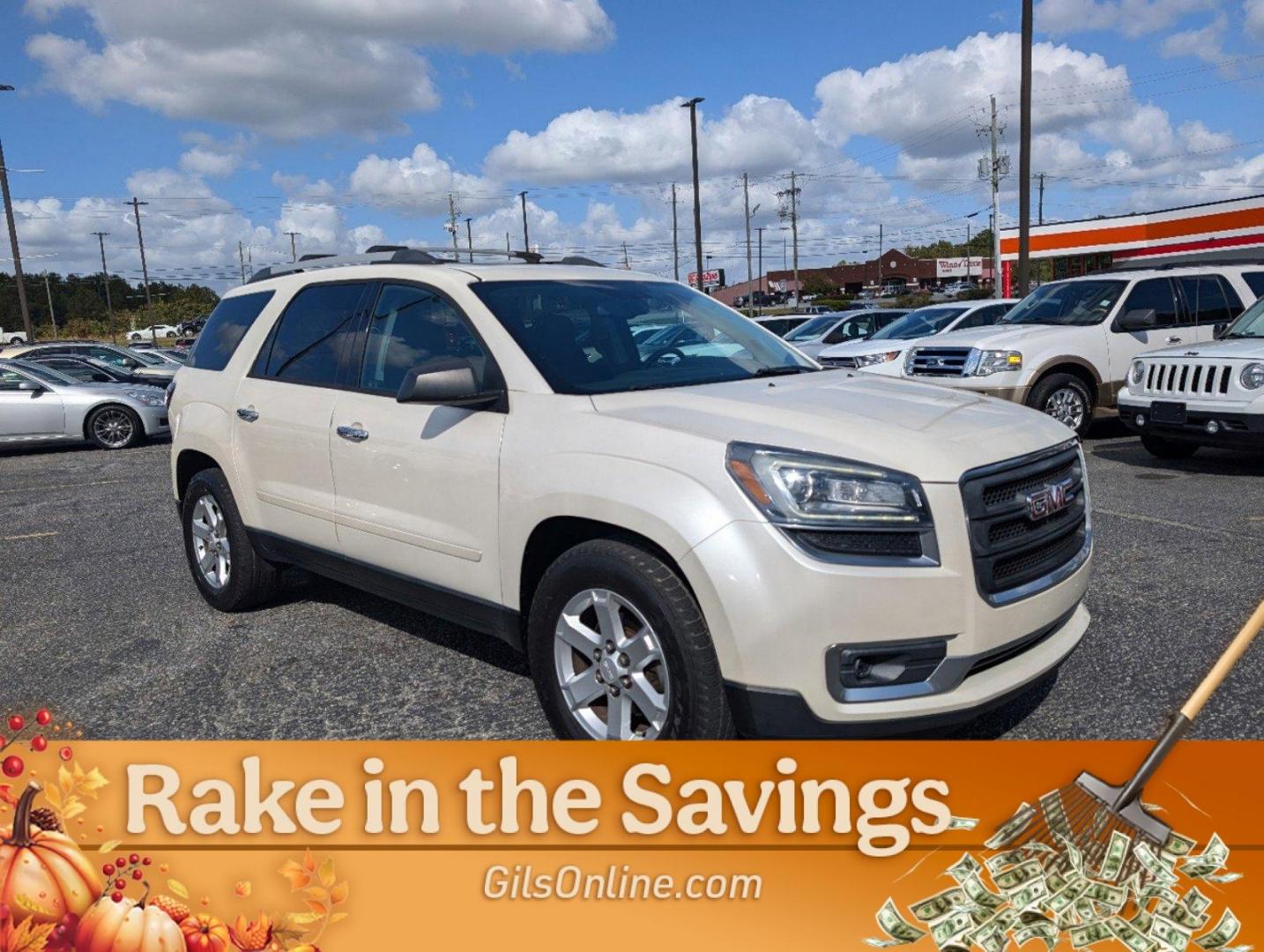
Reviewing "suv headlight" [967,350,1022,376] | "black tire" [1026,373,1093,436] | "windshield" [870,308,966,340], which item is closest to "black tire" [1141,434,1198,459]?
"black tire" [1026,373,1093,436]

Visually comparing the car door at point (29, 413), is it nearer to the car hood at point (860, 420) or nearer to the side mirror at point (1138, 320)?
the car hood at point (860, 420)

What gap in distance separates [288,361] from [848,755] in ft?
10.6

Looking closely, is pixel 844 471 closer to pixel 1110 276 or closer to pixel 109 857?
pixel 109 857

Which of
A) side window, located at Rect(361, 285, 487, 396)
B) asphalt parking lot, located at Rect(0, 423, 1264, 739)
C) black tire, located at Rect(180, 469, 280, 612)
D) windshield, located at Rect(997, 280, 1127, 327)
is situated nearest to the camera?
asphalt parking lot, located at Rect(0, 423, 1264, 739)

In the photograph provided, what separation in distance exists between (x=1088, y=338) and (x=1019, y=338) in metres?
0.76

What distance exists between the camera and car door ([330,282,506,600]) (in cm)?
363

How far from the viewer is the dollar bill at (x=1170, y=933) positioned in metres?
2.32

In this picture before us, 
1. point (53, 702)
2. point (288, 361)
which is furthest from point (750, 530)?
point (53, 702)

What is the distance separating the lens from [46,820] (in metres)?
2.67

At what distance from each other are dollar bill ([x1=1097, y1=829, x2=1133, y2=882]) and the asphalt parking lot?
111cm

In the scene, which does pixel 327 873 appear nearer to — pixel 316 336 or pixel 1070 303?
pixel 316 336

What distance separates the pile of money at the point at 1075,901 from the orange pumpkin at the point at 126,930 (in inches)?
66.1

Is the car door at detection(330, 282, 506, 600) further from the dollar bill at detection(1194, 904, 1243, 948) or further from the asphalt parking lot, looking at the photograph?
the dollar bill at detection(1194, 904, 1243, 948)

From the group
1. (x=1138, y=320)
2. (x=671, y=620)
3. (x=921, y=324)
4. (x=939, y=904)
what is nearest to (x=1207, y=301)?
(x=1138, y=320)
